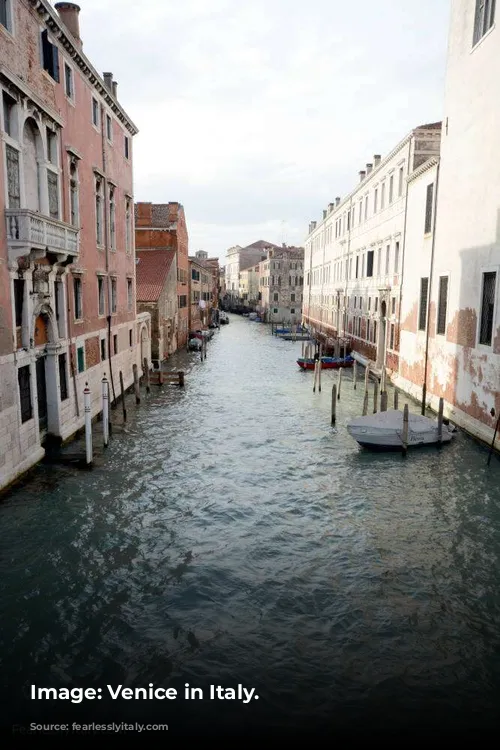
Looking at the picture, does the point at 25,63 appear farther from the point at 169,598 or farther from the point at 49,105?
the point at 169,598

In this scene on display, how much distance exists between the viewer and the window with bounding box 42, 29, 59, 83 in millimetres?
13773

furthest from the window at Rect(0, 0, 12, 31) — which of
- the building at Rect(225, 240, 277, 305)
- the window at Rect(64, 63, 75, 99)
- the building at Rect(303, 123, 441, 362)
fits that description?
the building at Rect(225, 240, 277, 305)

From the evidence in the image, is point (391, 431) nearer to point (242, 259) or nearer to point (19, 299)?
point (19, 299)

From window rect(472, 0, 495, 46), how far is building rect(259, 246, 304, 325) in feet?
209

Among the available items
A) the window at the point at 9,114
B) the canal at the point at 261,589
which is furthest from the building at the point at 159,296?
the window at the point at 9,114

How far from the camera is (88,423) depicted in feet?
44.9

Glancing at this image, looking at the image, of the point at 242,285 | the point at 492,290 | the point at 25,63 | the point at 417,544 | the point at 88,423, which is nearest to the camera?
the point at 417,544

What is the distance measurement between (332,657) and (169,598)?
274 centimetres

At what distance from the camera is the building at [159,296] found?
33438mm

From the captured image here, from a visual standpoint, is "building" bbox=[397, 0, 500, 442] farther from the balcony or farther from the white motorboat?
the balcony

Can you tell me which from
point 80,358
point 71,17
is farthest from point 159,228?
point 80,358

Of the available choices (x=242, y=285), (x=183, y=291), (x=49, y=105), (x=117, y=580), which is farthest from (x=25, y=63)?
(x=242, y=285)

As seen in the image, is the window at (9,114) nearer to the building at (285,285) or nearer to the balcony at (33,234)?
the balcony at (33,234)

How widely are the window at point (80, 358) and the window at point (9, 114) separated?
7.07m
